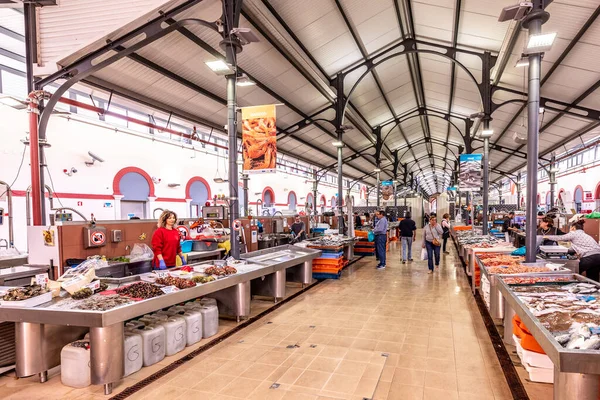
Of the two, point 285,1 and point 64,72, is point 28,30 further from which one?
point 285,1

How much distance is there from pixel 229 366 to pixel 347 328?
171cm

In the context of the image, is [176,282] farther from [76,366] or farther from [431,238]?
[431,238]

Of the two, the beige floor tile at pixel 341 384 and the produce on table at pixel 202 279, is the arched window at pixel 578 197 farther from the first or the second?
the produce on table at pixel 202 279

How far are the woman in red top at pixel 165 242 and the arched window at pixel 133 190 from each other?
19.8 feet

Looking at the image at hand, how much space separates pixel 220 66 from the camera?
5453mm

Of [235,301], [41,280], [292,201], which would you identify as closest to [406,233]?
[235,301]

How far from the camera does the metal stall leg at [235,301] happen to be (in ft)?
16.1

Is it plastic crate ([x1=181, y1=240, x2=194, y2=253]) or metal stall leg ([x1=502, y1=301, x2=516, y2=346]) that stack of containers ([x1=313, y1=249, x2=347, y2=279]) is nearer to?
plastic crate ([x1=181, y1=240, x2=194, y2=253])

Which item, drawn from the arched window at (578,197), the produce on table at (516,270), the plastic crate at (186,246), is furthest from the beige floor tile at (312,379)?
the arched window at (578,197)

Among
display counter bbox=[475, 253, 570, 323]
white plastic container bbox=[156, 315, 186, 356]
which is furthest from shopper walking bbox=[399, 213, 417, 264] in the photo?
white plastic container bbox=[156, 315, 186, 356]

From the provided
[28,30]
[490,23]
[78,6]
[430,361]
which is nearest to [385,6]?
[490,23]

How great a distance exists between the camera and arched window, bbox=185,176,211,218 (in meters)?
13.4

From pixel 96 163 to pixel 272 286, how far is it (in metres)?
6.94

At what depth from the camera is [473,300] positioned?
6168mm
